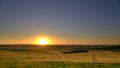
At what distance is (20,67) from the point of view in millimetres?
9961

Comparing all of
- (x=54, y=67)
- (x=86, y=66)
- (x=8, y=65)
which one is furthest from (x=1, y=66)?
(x=86, y=66)

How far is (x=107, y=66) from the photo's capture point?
1025 cm

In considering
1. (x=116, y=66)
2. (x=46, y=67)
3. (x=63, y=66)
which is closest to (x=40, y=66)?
(x=46, y=67)

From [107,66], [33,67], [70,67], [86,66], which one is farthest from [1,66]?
[107,66]

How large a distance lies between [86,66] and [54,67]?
4.41 ft

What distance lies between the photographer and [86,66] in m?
10.3

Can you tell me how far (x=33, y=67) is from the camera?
395 inches

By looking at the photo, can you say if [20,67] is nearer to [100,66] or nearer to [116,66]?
[100,66]

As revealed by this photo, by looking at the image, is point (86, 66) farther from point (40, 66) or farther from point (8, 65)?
point (8, 65)

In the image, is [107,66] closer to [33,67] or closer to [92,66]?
[92,66]

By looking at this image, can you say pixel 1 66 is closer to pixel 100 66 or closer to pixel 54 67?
pixel 54 67

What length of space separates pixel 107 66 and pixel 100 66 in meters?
0.30

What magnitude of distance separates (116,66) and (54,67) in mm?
2577

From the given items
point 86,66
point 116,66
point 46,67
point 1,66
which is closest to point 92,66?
point 86,66
